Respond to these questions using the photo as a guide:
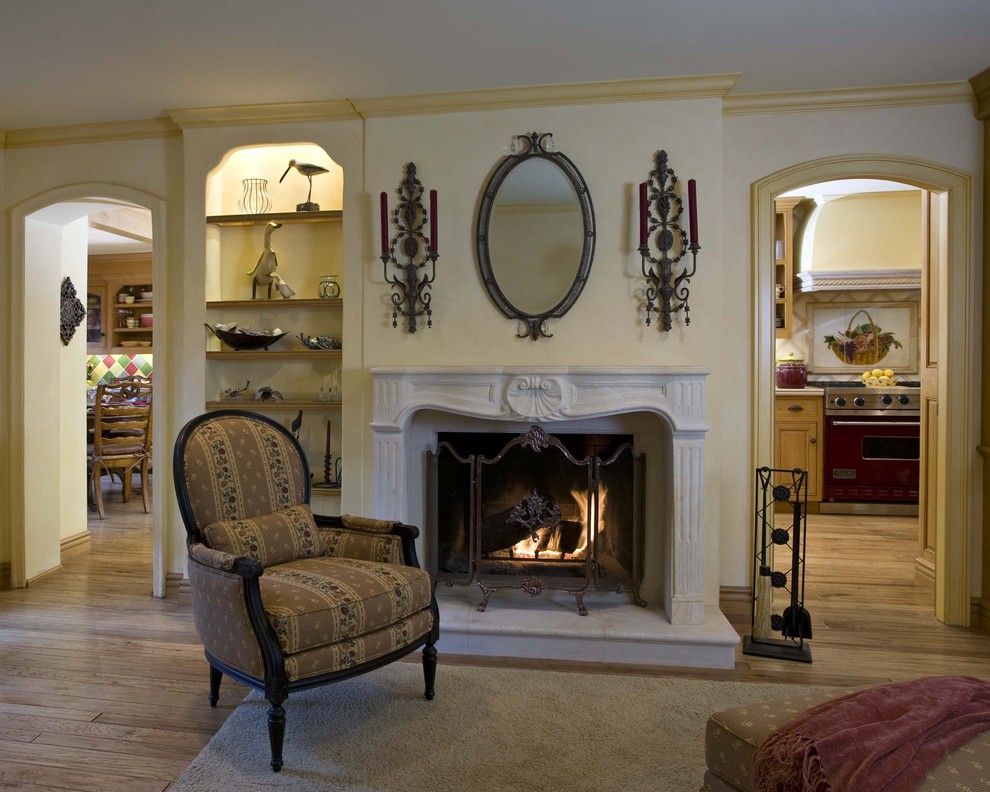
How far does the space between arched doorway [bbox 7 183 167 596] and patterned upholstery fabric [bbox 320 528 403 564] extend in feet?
4.81

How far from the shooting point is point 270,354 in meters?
3.62

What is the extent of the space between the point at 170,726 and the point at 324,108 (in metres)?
2.76

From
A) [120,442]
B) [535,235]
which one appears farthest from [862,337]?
[120,442]

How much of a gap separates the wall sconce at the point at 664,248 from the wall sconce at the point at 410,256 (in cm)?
102

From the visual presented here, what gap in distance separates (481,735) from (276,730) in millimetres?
653

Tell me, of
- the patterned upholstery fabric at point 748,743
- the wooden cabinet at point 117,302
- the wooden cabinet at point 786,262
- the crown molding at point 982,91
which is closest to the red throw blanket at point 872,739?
the patterned upholstery fabric at point 748,743

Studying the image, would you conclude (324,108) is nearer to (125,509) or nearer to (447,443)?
(447,443)

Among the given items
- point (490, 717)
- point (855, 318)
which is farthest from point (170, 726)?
point (855, 318)

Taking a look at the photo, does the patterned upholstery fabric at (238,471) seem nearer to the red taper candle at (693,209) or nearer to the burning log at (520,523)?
the burning log at (520,523)

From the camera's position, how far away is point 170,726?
242cm

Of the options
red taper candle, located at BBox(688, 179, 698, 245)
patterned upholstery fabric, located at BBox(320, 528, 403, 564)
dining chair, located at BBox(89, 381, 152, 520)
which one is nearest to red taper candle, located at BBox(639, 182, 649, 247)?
red taper candle, located at BBox(688, 179, 698, 245)

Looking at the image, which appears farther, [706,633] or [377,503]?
[377,503]

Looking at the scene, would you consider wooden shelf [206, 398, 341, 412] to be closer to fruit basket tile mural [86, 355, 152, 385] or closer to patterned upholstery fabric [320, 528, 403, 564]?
patterned upholstery fabric [320, 528, 403, 564]

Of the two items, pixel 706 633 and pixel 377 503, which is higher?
pixel 377 503
